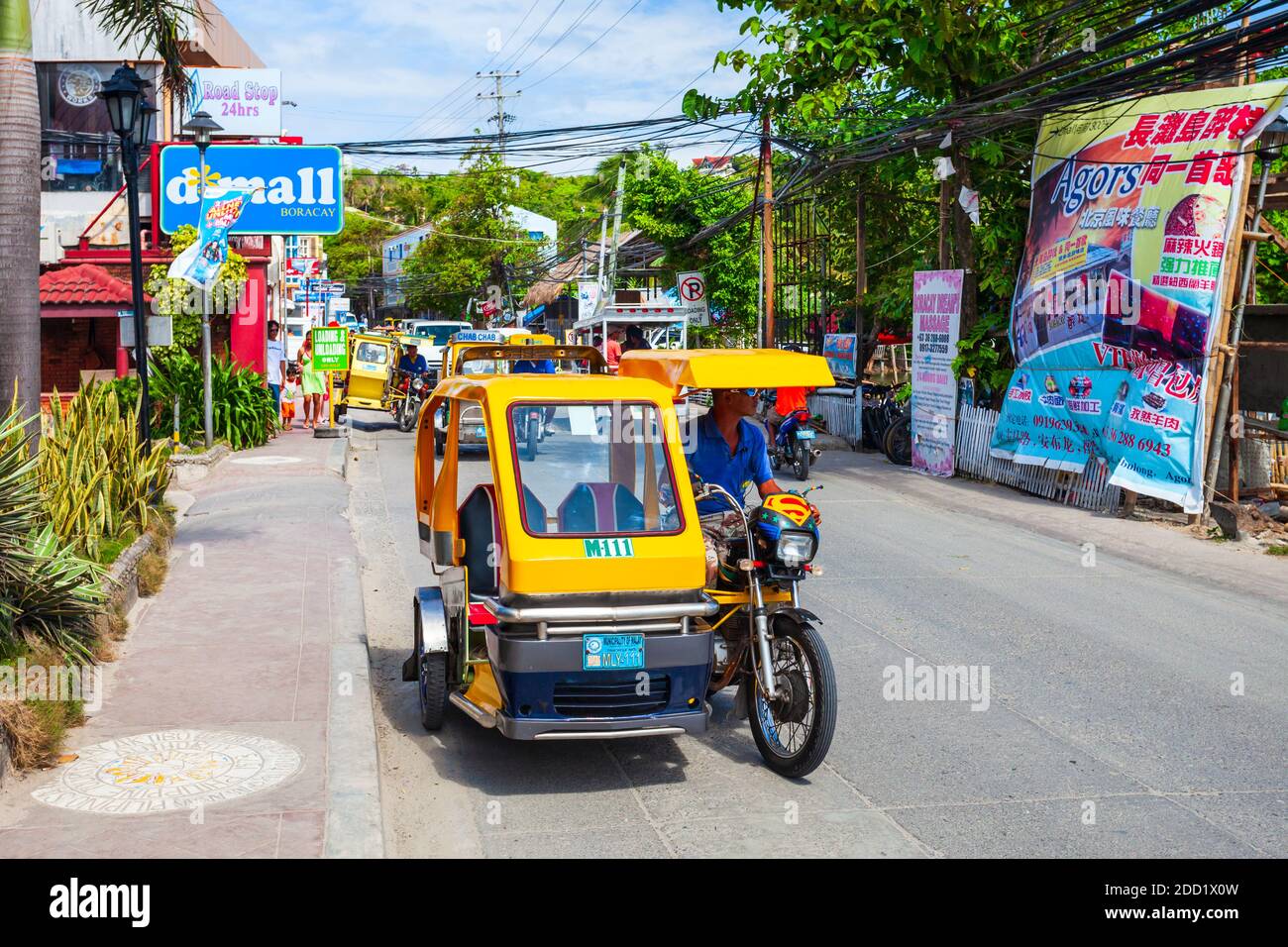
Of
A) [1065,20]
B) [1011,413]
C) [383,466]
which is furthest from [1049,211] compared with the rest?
[383,466]

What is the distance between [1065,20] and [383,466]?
1286 cm

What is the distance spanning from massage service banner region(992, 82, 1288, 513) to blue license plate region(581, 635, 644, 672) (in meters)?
10.5

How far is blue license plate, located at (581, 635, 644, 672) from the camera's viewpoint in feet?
19.3

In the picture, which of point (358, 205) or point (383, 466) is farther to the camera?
point (358, 205)

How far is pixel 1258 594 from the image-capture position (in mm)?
11156

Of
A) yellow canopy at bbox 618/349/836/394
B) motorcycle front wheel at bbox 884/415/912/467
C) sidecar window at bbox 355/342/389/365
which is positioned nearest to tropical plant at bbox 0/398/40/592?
yellow canopy at bbox 618/349/836/394

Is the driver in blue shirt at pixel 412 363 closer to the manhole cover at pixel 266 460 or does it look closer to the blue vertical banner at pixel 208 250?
the blue vertical banner at pixel 208 250

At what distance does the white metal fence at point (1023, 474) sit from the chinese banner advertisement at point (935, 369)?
0.85 ft

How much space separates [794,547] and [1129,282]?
10924mm

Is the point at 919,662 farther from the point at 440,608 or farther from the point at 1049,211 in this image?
the point at 1049,211

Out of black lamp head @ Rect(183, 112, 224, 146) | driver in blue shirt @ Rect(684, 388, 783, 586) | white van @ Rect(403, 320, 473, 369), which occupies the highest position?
black lamp head @ Rect(183, 112, 224, 146)

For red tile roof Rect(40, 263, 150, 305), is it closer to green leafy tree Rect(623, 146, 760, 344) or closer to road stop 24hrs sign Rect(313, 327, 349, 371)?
road stop 24hrs sign Rect(313, 327, 349, 371)

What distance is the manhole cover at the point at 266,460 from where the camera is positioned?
19734 millimetres
